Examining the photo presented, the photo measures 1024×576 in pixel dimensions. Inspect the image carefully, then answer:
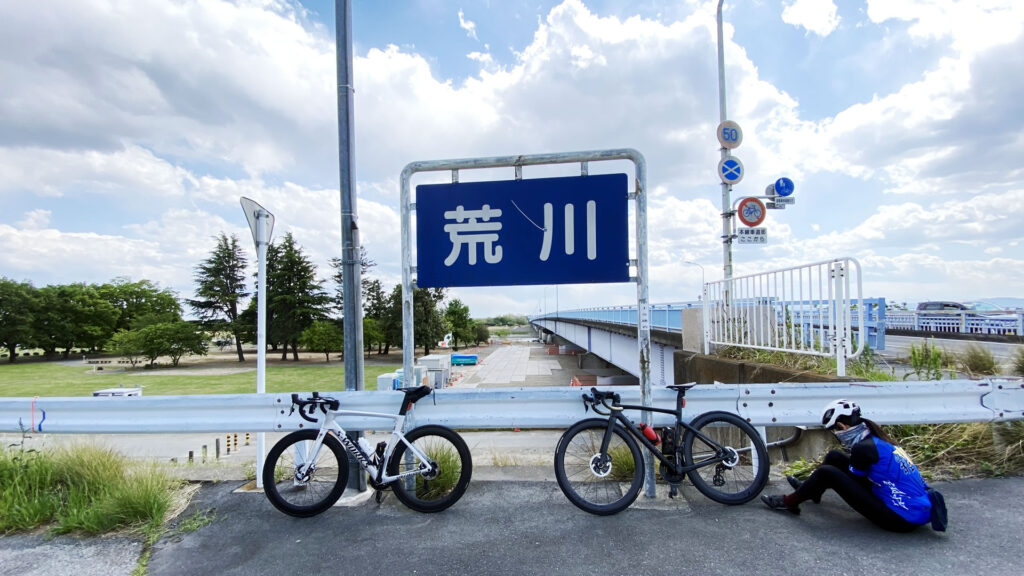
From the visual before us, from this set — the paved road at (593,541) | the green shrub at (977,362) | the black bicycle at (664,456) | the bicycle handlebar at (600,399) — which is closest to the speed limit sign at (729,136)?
the green shrub at (977,362)

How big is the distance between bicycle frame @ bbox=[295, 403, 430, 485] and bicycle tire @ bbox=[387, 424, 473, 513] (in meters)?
0.04

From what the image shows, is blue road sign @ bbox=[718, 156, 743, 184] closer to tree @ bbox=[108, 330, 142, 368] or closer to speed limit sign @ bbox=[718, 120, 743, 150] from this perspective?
speed limit sign @ bbox=[718, 120, 743, 150]

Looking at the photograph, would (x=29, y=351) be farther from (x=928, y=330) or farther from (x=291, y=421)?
(x=928, y=330)

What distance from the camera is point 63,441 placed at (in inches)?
175

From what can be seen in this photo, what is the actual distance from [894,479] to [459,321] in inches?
3449

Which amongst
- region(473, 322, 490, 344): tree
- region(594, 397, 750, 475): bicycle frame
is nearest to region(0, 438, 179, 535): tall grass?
region(594, 397, 750, 475): bicycle frame

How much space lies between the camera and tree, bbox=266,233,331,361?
54.1m

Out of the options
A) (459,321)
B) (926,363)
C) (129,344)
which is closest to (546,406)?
(926,363)

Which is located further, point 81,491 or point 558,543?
point 81,491

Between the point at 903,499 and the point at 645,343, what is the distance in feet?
6.13

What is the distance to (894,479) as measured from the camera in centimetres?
295

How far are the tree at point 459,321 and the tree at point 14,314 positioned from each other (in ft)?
189

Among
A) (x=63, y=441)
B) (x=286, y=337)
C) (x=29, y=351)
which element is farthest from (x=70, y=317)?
(x=63, y=441)

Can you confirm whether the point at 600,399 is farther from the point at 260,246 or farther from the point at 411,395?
the point at 260,246
